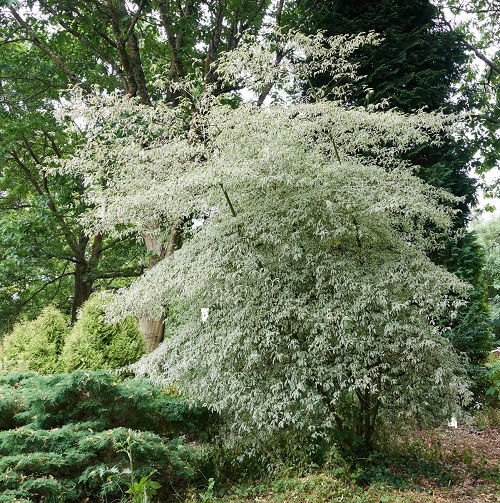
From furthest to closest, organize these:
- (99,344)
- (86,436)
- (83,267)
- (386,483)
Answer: (83,267), (99,344), (386,483), (86,436)

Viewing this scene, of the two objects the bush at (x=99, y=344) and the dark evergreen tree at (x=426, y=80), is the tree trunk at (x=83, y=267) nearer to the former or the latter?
the bush at (x=99, y=344)

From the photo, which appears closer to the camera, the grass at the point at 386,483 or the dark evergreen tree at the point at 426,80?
the grass at the point at 386,483

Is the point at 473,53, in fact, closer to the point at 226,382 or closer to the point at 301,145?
the point at 301,145

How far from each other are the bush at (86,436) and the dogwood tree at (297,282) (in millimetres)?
392

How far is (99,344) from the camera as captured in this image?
239 inches

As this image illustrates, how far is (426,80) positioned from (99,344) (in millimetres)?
6426

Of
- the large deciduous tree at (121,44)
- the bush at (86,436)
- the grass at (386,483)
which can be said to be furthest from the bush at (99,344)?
the grass at (386,483)

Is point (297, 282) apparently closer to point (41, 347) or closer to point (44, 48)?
point (41, 347)

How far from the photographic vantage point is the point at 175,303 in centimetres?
496

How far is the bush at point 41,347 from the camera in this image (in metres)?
6.52

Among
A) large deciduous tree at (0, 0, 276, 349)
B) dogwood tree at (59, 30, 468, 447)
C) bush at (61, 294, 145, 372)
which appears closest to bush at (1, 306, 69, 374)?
bush at (61, 294, 145, 372)

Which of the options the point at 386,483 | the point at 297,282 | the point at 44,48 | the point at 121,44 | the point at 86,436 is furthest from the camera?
the point at 44,48

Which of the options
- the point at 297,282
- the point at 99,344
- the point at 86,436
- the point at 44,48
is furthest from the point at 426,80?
the point at 86,436

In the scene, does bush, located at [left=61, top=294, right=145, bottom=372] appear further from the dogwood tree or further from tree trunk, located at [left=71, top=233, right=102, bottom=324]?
tree trunk, located at [left=71, top=233, right=102, bottom=324]
